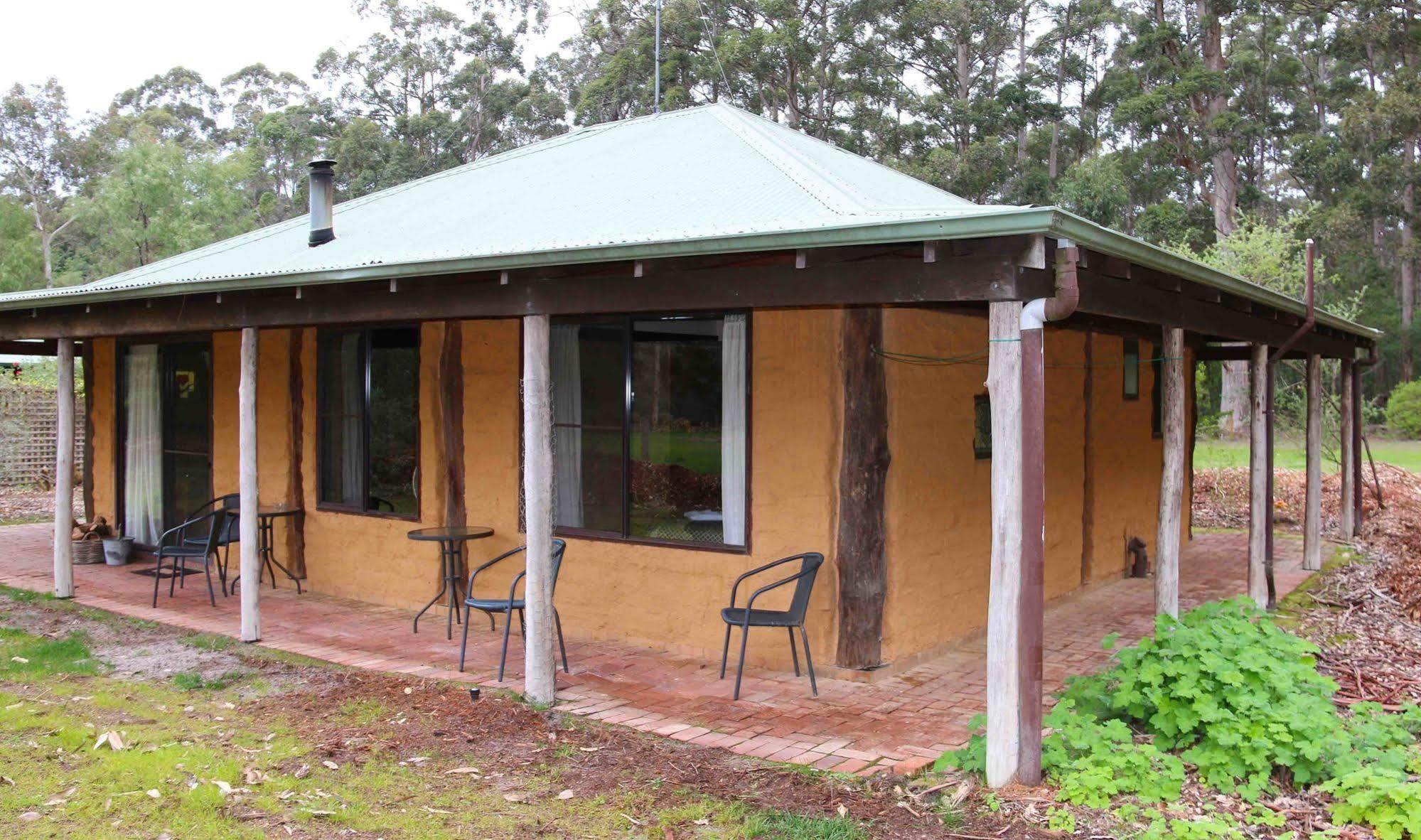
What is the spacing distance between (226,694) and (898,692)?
3678 mm

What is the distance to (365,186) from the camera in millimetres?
30797

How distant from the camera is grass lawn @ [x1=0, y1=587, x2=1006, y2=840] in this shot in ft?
12.7

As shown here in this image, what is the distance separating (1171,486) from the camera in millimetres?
5750

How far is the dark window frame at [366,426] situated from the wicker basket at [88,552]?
10.5ft

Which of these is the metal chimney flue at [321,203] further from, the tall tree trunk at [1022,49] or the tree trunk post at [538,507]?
the tall tree trunk at [1022,49]

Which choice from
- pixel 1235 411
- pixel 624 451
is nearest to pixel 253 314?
pixel 624 451

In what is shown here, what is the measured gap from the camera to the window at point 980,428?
269 inches

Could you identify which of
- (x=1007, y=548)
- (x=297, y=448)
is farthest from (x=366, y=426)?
(x=1007, y=548)

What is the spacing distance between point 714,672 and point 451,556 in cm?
222

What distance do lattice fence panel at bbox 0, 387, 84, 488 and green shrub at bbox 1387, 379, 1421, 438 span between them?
30.1 metres

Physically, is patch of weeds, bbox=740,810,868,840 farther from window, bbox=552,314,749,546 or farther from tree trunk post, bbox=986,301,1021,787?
window, bbox=552,314,749,546

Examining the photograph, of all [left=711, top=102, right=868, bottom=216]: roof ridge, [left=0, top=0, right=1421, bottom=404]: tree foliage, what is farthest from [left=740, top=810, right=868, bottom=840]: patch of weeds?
[left=0, top=0, right=1421, bottom=404]: tree foliage

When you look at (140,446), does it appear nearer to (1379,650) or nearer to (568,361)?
(568,361)

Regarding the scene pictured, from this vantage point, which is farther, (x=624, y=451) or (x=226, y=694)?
(x=624, y=451)
